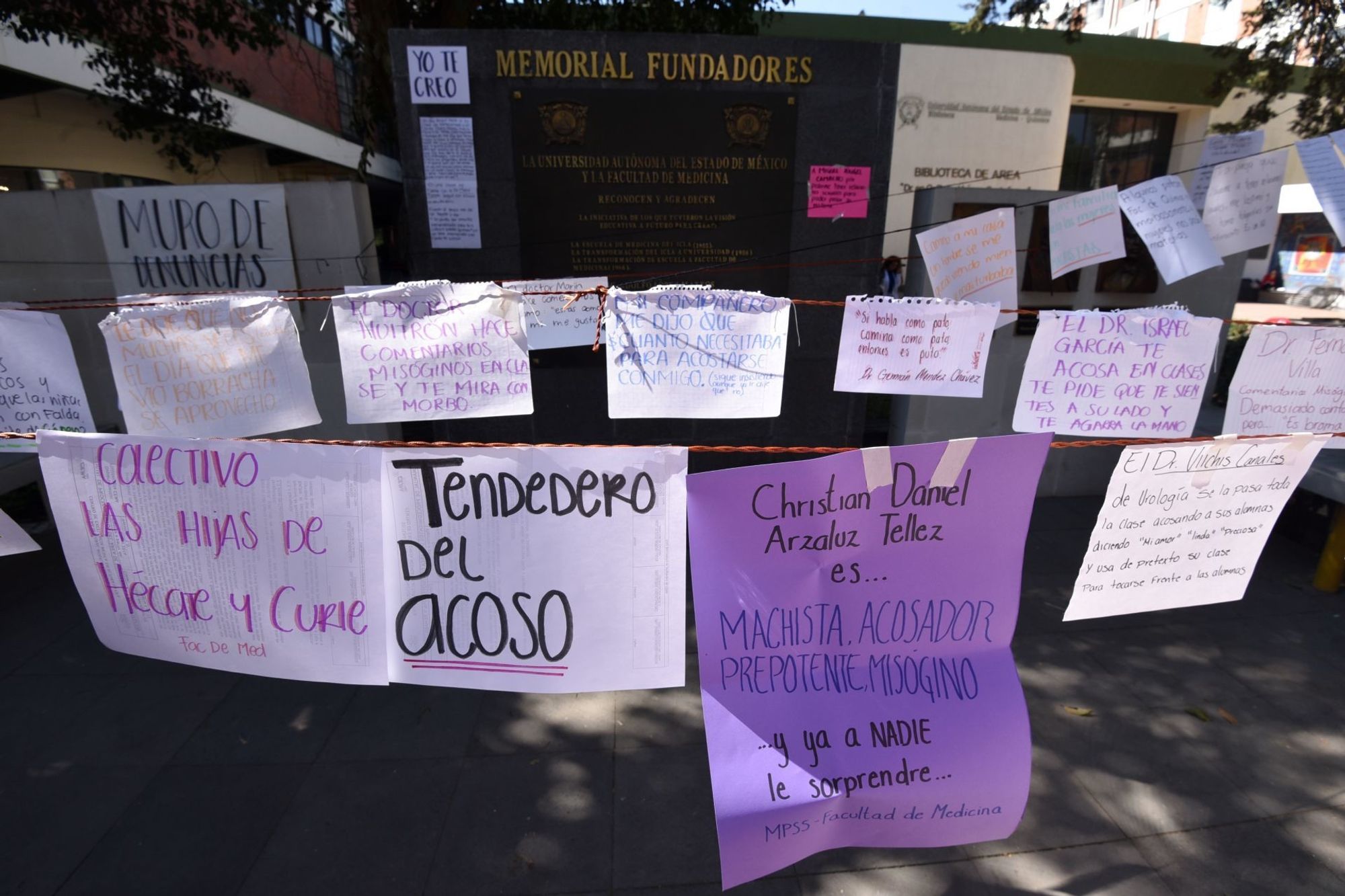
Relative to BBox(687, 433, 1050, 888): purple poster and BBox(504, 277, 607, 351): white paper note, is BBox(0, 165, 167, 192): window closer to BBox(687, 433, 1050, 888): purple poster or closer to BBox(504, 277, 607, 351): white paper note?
BBox(504, 277, 607, 351): white paper note

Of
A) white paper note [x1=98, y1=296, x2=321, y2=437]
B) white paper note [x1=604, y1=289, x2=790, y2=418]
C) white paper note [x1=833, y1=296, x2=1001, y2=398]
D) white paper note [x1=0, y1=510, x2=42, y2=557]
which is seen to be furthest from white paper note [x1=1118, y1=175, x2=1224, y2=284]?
white paper note [x1=0, y1=510, x2=42, y2=557]

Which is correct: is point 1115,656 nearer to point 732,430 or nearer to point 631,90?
point 732,430

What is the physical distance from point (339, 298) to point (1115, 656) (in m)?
4.35

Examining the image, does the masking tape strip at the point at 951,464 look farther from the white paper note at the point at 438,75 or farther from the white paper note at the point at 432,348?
the white paper note at the point at 438,75

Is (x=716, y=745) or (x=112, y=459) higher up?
(x=112, y=459)

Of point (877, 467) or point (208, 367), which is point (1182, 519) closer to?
point (877, 467)

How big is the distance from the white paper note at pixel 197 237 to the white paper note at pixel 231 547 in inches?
133

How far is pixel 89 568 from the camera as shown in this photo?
213 centimetres

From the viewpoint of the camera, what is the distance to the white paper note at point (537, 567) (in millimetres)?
1961

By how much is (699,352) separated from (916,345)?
108cm

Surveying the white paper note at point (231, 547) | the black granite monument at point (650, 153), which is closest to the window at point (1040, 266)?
the black granite monument at point (650, 153)

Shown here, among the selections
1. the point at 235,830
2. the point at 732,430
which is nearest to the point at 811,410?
the point at 732,430

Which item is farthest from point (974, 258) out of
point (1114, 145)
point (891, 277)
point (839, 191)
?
point (1114, 145)

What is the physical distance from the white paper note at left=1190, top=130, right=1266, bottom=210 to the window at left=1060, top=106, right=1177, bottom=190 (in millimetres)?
15267
